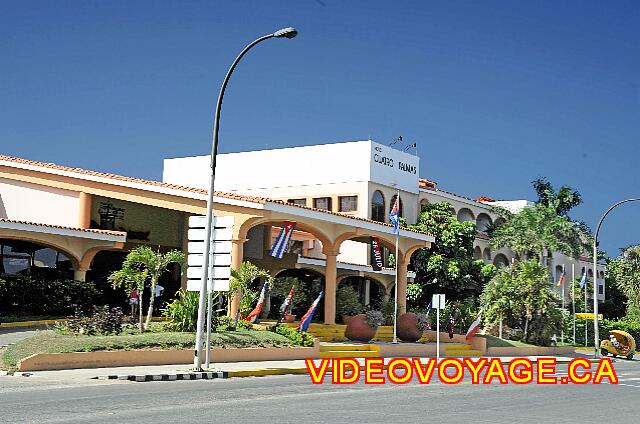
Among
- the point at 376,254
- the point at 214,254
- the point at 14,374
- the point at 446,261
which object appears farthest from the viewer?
the point at 446,261

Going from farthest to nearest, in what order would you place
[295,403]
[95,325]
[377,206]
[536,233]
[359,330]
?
[536,233] < [377,206] < [359,330] < [95,325] < [295,403]

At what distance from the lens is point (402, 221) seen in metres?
55.0

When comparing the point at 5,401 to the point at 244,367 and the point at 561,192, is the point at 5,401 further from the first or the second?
A: the point at 561,192

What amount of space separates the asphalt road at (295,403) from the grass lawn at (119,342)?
8.61 ft

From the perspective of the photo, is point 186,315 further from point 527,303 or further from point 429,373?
point 527,303

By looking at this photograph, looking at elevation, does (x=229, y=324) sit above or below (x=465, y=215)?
below

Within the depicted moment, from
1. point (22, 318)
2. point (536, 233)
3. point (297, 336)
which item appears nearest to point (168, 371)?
point (297, 336)

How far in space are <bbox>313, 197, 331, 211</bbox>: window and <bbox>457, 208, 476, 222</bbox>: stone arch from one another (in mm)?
13054

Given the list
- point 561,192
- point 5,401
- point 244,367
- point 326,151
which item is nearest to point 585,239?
point 561,192

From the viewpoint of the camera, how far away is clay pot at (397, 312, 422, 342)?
38375 millimetres

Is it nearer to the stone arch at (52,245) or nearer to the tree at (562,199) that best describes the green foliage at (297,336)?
the stone arch at (52,245)

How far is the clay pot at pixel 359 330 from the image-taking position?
35312 millimetres

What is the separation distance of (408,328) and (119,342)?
17.5 metres

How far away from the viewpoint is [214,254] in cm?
2314
